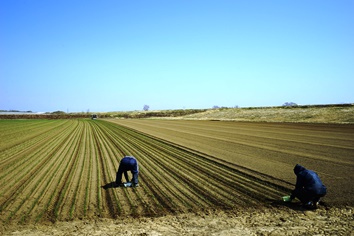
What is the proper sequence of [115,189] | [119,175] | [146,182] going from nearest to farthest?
[115,189], [119,175], [146,182]

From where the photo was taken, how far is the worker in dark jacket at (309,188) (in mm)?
8492

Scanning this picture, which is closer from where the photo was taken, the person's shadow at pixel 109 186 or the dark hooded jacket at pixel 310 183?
the dark hooded jacket at pixel 310 183

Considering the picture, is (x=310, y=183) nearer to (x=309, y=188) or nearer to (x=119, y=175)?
(x=309, y=188)

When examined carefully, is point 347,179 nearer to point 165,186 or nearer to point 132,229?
point 165,186

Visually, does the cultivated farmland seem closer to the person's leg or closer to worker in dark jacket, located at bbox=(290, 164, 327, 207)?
the person's leg

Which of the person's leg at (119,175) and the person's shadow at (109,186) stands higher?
the person's leg at (119,175)

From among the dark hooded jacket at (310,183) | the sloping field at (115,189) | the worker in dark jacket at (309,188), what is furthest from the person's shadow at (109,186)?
the dark hooded jacket at (310,183)

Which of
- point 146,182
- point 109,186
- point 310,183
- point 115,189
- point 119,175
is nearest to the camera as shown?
point 310,183

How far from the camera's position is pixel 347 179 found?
1184 centimetres

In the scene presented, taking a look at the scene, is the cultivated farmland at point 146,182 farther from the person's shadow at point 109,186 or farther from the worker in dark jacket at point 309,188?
the worker in dark jacket at point 309,188

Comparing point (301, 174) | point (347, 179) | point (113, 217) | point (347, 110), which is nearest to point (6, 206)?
point (113, 217)

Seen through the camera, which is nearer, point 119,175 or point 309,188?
point 309,188

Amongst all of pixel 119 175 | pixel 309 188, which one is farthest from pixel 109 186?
pixel 309 188

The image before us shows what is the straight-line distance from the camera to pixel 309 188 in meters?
8.52
